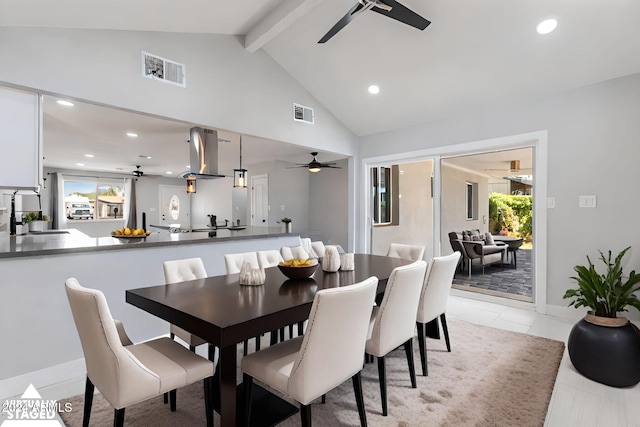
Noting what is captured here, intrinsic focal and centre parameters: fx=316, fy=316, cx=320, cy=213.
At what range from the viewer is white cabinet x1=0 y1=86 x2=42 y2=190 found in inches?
91.4

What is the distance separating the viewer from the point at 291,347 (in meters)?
1.82

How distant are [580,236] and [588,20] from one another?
2.20m

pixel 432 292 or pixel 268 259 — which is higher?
pixel 268 259

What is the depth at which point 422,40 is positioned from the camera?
141 inches

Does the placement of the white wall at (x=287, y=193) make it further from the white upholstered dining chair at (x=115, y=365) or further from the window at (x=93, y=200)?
the white upholstered dining chair at (x=115, y=365)

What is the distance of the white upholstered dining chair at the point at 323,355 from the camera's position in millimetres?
1413

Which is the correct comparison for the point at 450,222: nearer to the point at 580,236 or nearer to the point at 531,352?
the point at 580,236

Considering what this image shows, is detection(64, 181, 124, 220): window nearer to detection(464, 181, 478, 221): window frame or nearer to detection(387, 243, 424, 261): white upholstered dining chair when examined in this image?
detection(387, 243, 424, 261): white upholstered dining chair

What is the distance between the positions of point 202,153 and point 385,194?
3422 millimetres

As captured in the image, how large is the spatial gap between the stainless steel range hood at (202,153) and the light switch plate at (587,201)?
168 inches

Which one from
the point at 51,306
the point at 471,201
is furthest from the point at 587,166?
the point at 51,306

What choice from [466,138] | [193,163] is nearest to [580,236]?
[466,138]

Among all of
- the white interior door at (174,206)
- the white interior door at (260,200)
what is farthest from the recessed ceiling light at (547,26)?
the white interior door at (174,206)

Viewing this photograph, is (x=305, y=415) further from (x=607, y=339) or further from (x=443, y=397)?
(x=607, y=339)
